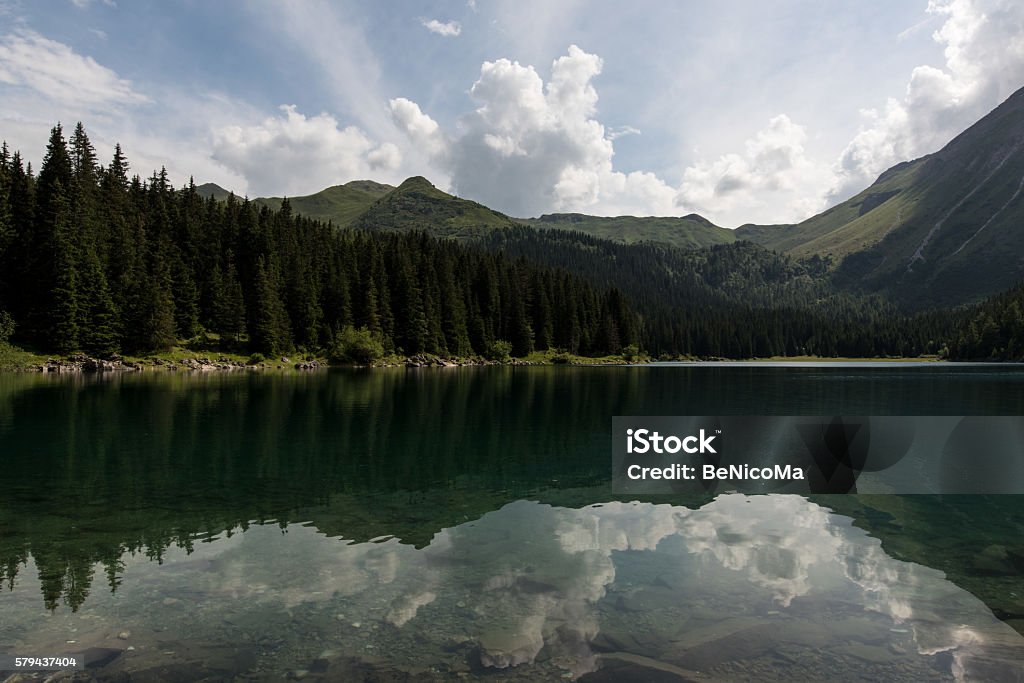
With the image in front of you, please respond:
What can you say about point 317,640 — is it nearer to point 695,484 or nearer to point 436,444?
point 695,484

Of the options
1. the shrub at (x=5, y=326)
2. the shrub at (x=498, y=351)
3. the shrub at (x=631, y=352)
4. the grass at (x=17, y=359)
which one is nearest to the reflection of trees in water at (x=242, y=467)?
the grass at (x=17, y=359)

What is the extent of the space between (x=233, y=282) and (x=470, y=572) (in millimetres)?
119188

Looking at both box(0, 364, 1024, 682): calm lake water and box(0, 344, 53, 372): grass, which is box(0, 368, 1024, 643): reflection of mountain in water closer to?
box(0, 364, 1024, 682): calm lake water

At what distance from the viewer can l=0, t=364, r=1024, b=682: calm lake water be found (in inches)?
383

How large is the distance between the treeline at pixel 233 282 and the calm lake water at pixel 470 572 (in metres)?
80.2

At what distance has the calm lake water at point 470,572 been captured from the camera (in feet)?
31.9

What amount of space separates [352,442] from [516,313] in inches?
5394

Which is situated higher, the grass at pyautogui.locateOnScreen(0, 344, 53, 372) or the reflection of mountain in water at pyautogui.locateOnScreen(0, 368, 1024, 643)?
the grass at pyautogui.locateOnScreen(0, 344, 53, 372)

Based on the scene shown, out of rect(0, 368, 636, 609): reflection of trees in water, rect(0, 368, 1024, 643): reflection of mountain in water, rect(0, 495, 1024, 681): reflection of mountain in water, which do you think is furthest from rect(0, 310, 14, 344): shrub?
rect(0, 495, 1024, 681): reflection of mountain in water

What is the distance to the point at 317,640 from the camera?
33.3 ft

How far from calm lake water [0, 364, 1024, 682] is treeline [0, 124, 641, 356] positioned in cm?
8017

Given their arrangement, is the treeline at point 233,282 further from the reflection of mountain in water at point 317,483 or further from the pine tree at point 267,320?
the reflection of mountain in water at point 317,483

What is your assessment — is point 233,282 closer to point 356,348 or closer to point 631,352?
point 356,348

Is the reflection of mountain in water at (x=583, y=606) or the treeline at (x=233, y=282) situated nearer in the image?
the reflection of mountain in water at (x=583, y=606)
